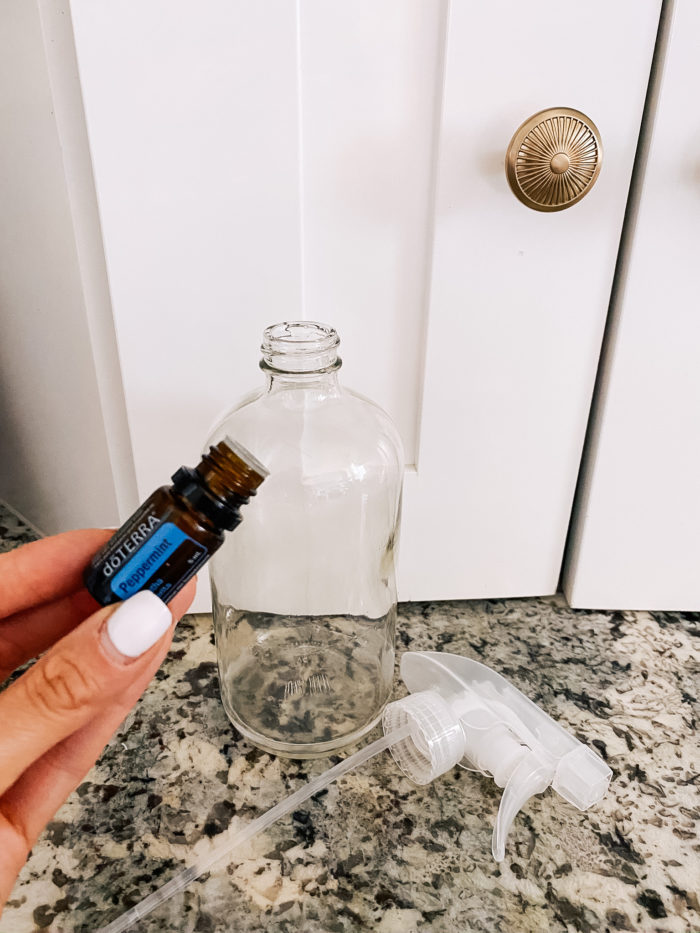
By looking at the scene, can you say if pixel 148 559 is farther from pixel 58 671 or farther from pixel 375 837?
pixel 375 837

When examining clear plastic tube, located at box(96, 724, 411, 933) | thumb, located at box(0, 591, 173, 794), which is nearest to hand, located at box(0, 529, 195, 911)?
thumb, located at box(0, 591, 173, 794)

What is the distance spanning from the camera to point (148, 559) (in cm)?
45

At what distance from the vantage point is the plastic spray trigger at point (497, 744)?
58cm

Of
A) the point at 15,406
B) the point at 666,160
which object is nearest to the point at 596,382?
the point at 666,160

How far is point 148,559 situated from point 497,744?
338mm

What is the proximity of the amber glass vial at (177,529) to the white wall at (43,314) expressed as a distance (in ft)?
0.99

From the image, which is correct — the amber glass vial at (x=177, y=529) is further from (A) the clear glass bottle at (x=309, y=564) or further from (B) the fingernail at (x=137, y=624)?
(A) the clear glass bottle at (x=309, y=564)

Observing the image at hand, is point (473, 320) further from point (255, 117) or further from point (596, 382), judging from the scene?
point (255, 117)

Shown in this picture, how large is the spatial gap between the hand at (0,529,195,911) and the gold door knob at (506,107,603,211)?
0.43m

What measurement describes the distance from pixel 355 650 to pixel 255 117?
0.52 metres

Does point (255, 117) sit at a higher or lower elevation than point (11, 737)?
higher

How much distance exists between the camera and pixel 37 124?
2.12ft

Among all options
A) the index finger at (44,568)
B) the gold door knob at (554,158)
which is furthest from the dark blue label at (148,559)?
the gold door knob at (554,158)

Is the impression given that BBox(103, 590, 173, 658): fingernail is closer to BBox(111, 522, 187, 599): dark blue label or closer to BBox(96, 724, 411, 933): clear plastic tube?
BBox(111, 522, 187, 599): dark blue label
